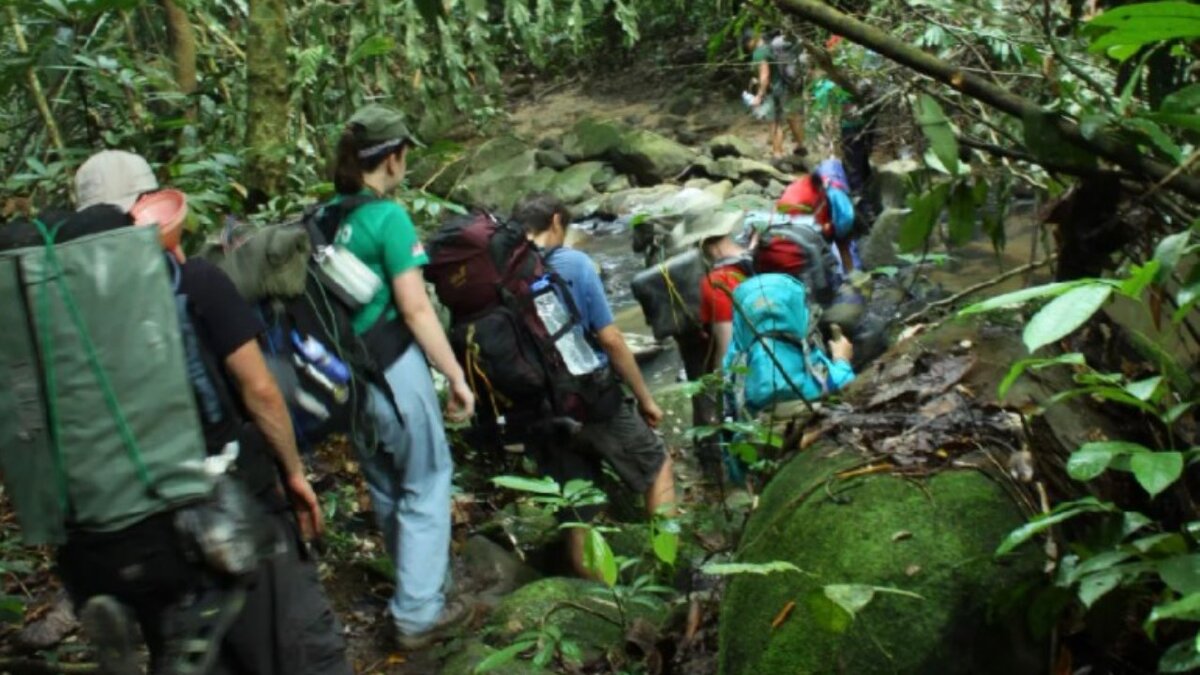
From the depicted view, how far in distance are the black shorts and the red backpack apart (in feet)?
0.80

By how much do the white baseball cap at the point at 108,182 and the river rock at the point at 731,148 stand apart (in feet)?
46.0

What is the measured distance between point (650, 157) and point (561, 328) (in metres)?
12.7

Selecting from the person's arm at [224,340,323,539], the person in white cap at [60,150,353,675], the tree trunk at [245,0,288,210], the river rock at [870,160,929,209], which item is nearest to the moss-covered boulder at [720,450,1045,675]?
the person in white cap at [60,150,353,675]

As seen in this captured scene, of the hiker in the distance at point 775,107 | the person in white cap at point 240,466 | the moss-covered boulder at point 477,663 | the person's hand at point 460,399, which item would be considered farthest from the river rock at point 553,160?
the person in white cap at point 240,466

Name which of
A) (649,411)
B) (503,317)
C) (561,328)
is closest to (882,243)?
(649,411)

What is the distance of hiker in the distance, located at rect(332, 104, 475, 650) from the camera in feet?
13.8

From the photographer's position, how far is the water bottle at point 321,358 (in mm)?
3955

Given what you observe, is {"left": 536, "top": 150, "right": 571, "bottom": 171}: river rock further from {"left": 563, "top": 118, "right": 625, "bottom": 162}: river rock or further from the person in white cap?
the person in white cap

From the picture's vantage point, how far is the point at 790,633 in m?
2.79

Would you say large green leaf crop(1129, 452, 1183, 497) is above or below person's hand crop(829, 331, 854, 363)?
above

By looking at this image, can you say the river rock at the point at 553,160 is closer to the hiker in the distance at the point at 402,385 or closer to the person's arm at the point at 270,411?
the hiker in the distance at the point at 402,385

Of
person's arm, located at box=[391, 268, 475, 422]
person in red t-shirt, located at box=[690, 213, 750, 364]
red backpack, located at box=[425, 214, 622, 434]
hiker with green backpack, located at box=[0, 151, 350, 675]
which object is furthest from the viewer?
person in red t-shirt, located at box=[690, 213, 750, 364]

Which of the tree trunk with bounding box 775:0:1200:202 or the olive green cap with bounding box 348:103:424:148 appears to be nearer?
the tree trunk with bounding box 775:0:1200:202

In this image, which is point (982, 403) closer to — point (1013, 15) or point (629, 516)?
point (1013, 15)
